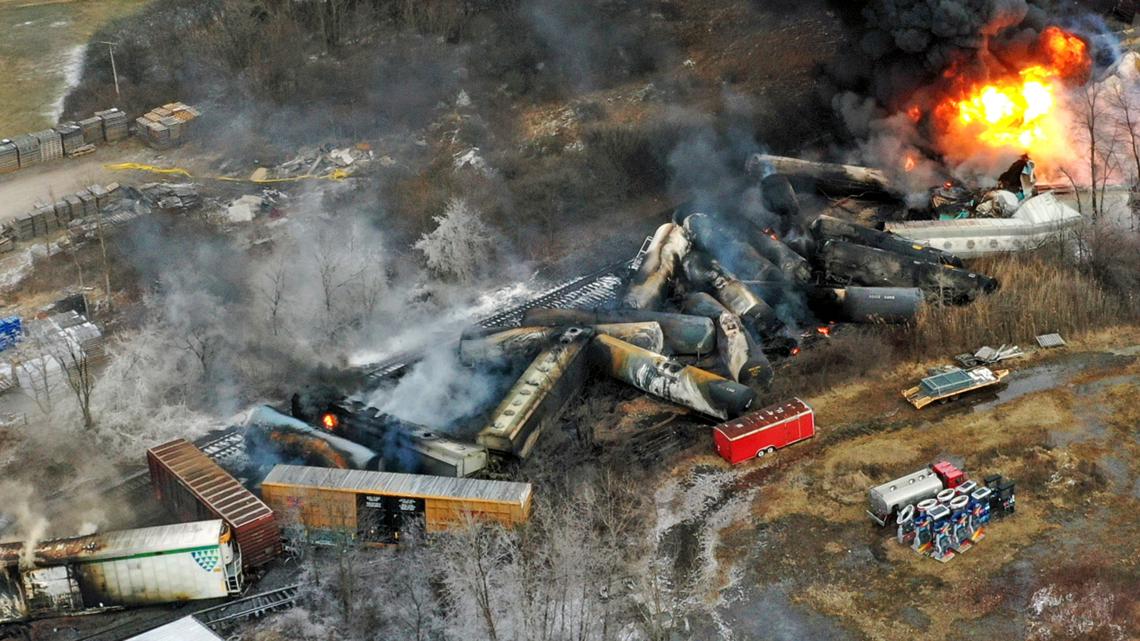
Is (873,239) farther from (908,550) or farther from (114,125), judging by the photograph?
(114,125)

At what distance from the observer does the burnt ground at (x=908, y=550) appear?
34.2 metres

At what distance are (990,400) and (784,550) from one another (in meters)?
12.0

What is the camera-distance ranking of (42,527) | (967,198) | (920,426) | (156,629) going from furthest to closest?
1. (967,198)
2. (920,426)
3. (42,527)
4. (156,629)

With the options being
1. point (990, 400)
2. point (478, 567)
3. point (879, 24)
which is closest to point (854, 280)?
point (990, 400)

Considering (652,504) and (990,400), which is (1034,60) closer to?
(990,400)

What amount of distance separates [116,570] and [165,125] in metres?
31.8

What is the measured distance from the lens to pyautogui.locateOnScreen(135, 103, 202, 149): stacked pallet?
6003 cm

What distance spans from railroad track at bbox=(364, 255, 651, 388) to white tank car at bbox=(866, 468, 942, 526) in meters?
15.4

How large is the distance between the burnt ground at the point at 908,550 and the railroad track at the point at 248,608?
11.1 meters

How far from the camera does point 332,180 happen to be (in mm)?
57406

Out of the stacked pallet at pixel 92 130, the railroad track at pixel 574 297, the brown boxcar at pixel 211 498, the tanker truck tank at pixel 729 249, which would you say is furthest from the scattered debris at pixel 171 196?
the tanker truck tank at pixel 729 249

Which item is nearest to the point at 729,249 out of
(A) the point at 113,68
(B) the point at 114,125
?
(B) the point at 114,125

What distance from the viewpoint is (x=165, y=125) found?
60.2 metres

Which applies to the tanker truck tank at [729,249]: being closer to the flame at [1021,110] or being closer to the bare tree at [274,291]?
the flame at [1021,110]
